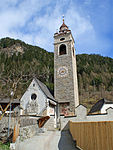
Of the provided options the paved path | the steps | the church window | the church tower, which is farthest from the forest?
the paved path

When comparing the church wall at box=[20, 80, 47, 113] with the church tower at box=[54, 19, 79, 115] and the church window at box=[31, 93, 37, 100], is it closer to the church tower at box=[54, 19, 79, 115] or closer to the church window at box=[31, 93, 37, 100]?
the church window at box=[31, 93, 37, 100]

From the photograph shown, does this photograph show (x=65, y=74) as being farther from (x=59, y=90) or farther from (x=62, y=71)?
(x=59, y=90)

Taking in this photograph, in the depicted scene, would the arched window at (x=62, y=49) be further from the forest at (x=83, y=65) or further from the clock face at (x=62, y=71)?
the forest at (x=83, y=65)

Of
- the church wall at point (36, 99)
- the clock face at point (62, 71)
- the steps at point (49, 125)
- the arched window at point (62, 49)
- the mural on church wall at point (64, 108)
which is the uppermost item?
the arched window at point (62, 49)

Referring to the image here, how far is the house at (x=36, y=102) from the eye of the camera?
16.0m

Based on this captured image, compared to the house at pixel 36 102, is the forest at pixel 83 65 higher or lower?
higher

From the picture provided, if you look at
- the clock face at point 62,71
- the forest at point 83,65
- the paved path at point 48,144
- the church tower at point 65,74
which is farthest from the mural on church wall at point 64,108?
the forest at point 83,65

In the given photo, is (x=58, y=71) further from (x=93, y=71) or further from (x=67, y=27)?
(x=93, y=71)

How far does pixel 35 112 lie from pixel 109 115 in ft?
29.1

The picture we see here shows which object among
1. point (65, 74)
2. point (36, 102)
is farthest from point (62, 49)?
point (36, 102)

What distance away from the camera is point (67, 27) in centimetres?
2512

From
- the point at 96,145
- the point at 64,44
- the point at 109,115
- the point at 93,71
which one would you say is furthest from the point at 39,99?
the point at 93,71

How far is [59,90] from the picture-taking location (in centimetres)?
1989

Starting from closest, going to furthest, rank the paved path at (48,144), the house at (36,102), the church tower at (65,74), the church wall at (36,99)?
the paved path at (48,144) → the house at (36,102) → the church wall at (36,99) → the church tower at (65,74)
